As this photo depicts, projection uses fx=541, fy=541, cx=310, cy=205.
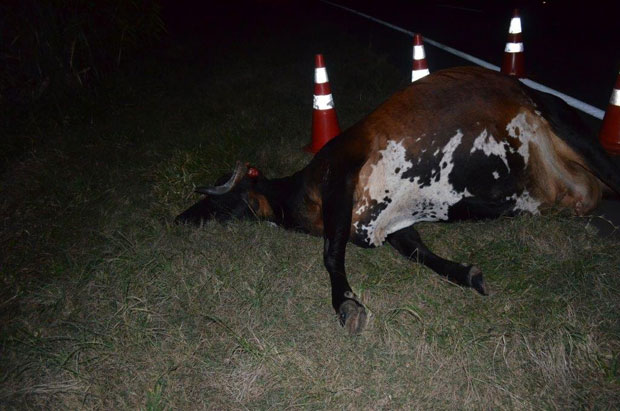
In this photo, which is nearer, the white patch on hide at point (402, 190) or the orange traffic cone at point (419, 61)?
the white patch on hide at point (402, 190)

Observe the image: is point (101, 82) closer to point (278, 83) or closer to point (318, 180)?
point (278, 83)

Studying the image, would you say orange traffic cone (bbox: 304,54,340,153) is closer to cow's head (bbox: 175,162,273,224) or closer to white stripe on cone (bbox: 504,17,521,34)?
cow's head (bbox: 175,162,273,224)

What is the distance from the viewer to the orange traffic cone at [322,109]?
410 centimetres

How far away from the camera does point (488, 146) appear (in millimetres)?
2820

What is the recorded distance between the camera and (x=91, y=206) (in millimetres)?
4008

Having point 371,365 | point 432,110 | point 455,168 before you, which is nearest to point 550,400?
point 371,365

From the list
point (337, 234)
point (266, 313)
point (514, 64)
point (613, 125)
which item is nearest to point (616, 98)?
point (613, 125)

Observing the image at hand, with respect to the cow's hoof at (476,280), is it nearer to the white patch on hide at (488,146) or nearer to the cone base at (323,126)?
the white patch on hide at (488,146)

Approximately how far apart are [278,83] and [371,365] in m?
5.06

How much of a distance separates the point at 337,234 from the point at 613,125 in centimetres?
216

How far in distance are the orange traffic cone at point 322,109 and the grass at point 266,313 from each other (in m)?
0.26

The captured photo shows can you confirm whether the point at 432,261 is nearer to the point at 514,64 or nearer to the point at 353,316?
the point at 353,316

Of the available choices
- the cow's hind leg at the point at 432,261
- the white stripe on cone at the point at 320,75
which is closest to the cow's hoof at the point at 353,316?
the cow's hind leg at the point at 432,261

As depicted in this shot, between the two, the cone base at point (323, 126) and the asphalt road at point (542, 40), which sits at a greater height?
the cone base at point (323, 126)
